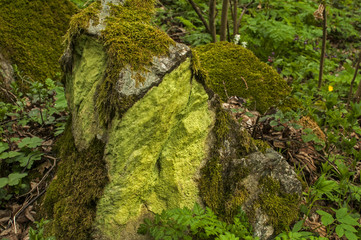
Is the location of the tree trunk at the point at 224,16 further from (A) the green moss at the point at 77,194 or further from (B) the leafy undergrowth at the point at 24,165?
(A) the green moss at the point at 77,194

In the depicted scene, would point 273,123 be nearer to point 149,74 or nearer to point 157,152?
point 157,152

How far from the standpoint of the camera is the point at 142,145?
191cm

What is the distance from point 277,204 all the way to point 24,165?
223 cm

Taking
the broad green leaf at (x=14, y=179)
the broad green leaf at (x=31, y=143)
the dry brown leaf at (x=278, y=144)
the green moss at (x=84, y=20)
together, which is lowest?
the dry brown leaf at (x=278, y=144)

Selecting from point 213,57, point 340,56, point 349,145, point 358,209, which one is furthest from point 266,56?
point 358,209

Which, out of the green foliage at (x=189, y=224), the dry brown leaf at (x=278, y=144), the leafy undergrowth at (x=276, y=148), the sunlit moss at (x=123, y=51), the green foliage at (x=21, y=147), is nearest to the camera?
the green foliage at (x=189, y=224)

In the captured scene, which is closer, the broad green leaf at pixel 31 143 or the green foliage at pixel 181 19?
the broad green leaf at pixel 31 143

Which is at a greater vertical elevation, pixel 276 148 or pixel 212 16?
pixel 212 16

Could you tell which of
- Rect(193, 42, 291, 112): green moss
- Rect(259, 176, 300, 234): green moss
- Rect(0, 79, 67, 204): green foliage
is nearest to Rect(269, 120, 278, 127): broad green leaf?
Rect(193, 42, 291, 112): green moss

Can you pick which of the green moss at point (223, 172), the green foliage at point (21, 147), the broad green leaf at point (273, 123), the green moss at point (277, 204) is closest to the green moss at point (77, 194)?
the green foliage at point (21, 147)

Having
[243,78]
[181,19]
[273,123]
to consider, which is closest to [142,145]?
[273,123]

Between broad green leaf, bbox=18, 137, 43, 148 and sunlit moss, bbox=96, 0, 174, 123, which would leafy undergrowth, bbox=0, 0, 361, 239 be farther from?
sunlit moss, bbox=96, 0, 174, 123

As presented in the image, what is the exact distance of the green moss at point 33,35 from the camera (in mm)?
4086

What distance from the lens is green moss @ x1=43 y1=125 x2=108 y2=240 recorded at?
1.90 metres
